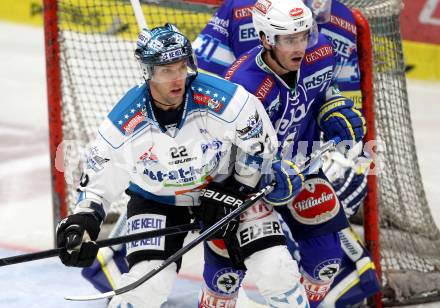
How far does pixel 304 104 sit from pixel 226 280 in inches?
30.6

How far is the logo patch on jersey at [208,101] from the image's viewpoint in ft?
12.5

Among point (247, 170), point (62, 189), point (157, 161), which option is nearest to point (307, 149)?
→ point (247, 170)

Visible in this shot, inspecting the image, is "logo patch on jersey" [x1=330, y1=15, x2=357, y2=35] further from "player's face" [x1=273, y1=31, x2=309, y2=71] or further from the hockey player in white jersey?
the hockey player in white jersey

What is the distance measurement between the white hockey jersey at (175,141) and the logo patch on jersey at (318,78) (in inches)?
15.8

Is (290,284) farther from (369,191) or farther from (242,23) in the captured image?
(242,23)

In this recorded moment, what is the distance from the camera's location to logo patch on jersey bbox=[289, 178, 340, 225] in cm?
433

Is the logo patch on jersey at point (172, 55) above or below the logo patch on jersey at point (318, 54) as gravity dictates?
above

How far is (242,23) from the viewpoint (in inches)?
199

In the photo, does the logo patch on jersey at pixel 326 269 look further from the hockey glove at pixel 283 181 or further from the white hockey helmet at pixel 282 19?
the white hockey helmet at pixel 282 19

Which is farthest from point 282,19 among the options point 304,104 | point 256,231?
point 256,231

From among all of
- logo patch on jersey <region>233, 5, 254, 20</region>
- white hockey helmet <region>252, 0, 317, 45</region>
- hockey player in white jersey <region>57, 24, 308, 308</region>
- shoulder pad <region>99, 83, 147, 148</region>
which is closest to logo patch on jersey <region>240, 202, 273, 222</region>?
hockey player in white jersey <region>57, 24, 308, 308</region>

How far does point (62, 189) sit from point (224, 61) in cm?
112

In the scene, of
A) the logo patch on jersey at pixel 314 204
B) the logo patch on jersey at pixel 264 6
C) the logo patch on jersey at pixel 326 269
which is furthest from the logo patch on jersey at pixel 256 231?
the logo patch on jersey at pixel 264 6

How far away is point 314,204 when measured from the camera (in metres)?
4.33
